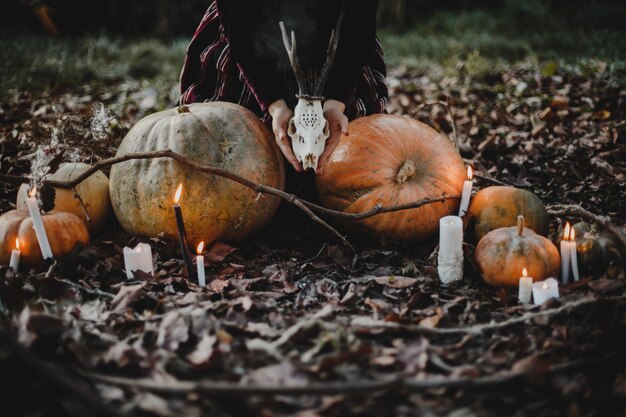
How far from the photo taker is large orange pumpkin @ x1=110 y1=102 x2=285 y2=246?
273 cm

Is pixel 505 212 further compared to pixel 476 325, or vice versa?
pixel 505 212

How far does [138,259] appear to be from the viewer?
2.52m

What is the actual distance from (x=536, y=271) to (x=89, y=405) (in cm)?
182

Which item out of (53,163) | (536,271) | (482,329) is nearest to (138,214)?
(53,163)

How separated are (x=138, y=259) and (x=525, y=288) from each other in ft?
5.47

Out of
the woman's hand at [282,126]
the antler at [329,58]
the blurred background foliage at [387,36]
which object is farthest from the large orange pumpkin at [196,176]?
the blurred background foliage at [387,36]

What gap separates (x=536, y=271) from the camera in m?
2.42

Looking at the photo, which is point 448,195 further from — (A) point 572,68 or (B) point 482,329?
(A) point 572,68

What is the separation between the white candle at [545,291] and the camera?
2.26m

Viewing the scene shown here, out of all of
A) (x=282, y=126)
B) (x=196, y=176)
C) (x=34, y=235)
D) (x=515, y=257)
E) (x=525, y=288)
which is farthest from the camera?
(x=282, y=126)

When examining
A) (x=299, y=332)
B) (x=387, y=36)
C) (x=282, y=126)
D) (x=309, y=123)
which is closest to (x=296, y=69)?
(x=309, y=123)

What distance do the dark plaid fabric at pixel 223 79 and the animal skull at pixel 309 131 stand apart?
59 centimetres

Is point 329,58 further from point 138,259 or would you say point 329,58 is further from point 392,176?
point 138,259

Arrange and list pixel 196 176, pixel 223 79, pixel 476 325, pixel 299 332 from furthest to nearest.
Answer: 1. pixel 223 79
2. pixel 196 176
3. pixel 476 325
4. pixel 299 332
